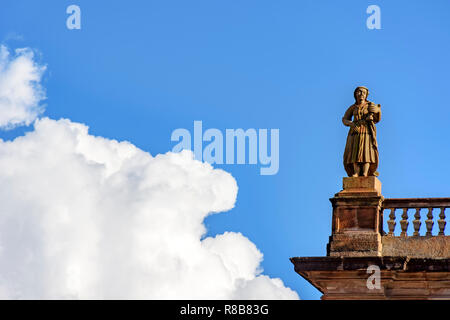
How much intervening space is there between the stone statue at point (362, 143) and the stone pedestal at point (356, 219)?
0.92 ft

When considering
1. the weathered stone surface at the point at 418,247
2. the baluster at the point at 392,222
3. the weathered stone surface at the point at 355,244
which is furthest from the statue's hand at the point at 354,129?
the weathered stone surface at the point at 418,247

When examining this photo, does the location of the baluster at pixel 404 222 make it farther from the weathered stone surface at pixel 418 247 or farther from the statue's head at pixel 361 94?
the statue's head at pixel 361 94

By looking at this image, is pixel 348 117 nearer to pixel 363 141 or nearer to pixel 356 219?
pixel 363 141

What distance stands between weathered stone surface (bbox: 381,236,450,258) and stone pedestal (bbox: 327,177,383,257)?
27cm

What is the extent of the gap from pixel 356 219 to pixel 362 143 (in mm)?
1637

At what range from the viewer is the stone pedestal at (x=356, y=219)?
28.8 meters

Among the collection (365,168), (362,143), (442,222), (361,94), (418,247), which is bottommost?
(418,247)

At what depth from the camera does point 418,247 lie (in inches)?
1136

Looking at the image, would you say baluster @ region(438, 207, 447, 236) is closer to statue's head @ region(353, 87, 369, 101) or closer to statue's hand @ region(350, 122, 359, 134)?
statue's hand @ region(350, 122, 359, 134)

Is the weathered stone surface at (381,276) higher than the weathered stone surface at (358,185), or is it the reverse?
the weathered stone surface at (358,185)

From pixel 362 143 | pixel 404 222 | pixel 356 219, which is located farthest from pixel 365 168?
pixel 404 222

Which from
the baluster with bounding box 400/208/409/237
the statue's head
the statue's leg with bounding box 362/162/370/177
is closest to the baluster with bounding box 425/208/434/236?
the baluster with bounding box 400/208/409/237
